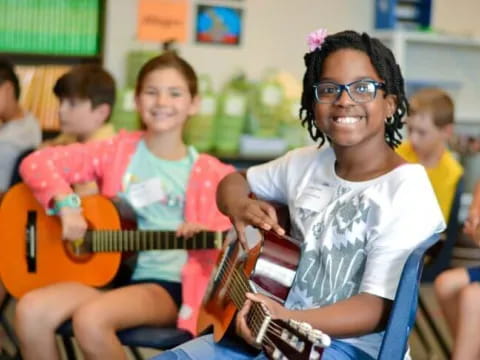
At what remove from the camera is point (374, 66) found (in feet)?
6.27

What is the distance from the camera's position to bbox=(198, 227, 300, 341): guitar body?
6.01 ft

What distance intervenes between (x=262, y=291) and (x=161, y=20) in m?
3.16

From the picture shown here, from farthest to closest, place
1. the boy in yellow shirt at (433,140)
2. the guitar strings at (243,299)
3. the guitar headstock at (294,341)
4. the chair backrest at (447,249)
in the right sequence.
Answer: the boy in yellow shirt at (433,140) < the chair backrest at (447,249) < the guitar strings at (243,299) < the guitar headstock at (294,341)

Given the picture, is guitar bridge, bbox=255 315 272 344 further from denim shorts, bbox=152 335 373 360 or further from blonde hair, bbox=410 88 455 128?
blonde hair, bbox=410 88 455 128

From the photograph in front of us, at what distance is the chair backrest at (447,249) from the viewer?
3213 millimetres

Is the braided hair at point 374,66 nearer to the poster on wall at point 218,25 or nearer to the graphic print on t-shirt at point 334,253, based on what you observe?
the graphic print on t-shirt at point 334,253

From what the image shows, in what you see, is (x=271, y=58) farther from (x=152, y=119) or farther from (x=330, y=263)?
(x=330, y=263)

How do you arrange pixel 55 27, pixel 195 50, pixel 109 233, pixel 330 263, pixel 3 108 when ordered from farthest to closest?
pixel 195 50, pixel 55 27, pixel 3 108, pixel 109 233, pixel 330 263

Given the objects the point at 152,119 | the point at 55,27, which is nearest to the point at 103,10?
the point at 55,27

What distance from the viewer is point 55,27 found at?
4652 millimetres

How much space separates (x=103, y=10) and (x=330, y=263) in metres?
3.15

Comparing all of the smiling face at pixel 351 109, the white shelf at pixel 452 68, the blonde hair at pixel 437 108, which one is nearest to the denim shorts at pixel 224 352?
the smiling face at pixel 351 109

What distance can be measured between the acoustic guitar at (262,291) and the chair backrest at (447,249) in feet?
3.95

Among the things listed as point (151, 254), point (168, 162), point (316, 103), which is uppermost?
point (316, 103)
